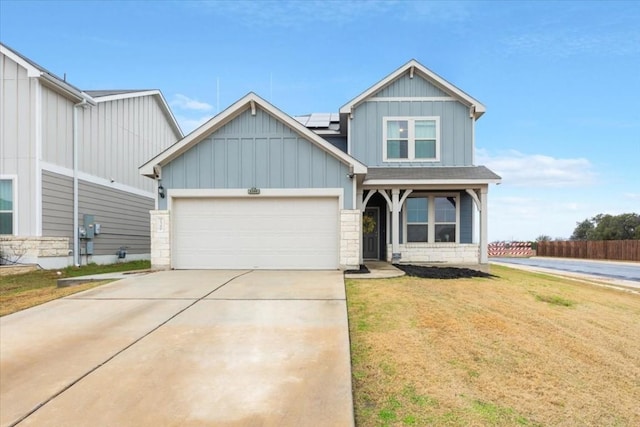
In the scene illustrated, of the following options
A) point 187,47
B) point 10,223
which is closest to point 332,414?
point 10,223

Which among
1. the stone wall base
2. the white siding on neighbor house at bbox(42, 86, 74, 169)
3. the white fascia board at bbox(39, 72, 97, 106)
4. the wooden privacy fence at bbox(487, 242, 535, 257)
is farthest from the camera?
the wooden privacy fence at bbox(487, 242, 535, 257)

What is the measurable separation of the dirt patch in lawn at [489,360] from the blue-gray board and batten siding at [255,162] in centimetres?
427

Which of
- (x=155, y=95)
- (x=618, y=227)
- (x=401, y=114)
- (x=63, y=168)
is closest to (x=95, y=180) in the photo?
(x=63, y=168)

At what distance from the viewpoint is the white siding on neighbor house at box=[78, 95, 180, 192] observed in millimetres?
15578

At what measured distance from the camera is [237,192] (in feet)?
Result: 38.8

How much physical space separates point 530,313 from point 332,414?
531 centimetres

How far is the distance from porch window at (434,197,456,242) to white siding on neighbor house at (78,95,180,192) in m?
13.1

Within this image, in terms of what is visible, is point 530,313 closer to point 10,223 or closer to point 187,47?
point 10,223

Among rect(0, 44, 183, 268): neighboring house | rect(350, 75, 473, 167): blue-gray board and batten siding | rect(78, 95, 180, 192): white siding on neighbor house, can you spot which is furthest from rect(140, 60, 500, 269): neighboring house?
rect(78, 95, 180, 192): white siding on neighbor house

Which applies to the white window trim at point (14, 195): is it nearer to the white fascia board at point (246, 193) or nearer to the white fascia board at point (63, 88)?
the white fascia board at point (63, 88)

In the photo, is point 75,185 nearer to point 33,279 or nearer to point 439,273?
point 33,279

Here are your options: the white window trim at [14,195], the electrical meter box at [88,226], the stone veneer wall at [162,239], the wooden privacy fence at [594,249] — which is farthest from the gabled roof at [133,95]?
the wooden privacy fence at [594,249]

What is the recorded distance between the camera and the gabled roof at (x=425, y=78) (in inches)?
589

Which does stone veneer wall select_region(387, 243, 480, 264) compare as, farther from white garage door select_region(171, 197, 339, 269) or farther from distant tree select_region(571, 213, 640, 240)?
distant tree select_region(571, 213, 640, 240)
